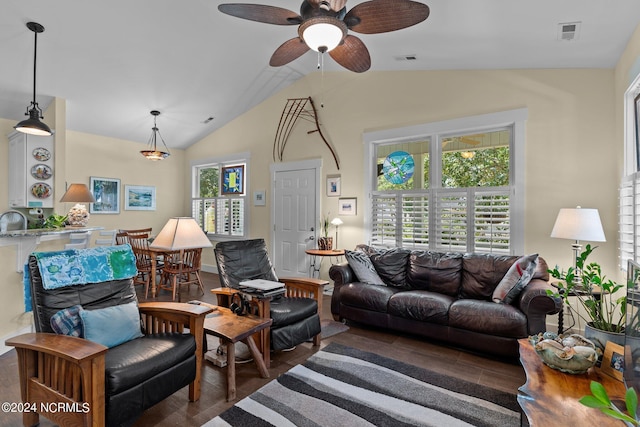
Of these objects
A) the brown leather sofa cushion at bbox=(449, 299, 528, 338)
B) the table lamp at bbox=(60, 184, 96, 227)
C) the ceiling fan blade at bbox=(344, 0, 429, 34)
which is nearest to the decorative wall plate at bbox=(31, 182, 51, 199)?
the table lamp at bbox=(60, 184, 96, 227)

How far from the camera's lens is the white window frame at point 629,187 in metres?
2.69

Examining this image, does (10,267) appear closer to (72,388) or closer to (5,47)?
(72,388)

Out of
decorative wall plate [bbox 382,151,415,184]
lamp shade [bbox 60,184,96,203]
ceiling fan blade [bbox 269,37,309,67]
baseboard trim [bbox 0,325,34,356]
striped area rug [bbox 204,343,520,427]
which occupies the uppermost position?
ceiling fan blade [bbox 269,37,309,67]

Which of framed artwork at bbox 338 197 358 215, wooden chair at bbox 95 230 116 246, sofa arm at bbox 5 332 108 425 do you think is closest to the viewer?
sofa arm at bbox 5 332 108 425

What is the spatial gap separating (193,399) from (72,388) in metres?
0.73

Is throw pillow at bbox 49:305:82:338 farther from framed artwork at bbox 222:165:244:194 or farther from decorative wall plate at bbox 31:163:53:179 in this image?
framed artwork at bbox 222:165:244:194

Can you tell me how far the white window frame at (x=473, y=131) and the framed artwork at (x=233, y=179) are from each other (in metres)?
2.73

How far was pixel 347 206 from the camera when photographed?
4965 mm

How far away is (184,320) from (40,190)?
381cm

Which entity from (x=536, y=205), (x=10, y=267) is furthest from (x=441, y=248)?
(x=10, y=267)

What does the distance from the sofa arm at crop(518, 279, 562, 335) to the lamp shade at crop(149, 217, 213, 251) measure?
2683mm

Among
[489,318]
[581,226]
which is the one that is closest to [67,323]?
[489,318]

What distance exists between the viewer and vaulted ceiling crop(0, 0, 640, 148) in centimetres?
279

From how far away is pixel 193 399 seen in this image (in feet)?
7.19
